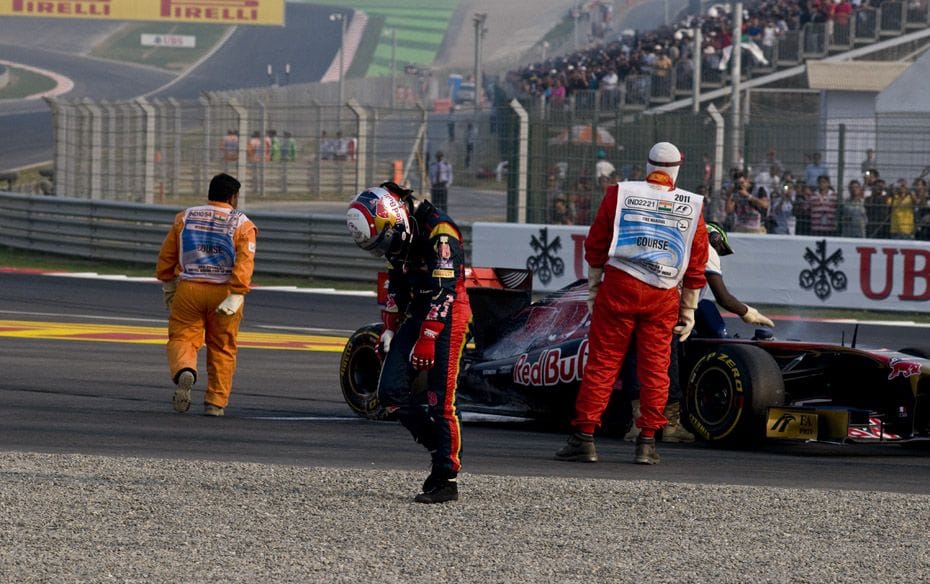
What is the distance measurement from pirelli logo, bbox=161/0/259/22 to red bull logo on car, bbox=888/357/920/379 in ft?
240

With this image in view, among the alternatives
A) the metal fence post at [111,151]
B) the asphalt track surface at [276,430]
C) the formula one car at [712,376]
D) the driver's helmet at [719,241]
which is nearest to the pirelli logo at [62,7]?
the metal fence post at [111,151]

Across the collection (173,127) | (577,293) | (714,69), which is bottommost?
(577,293)

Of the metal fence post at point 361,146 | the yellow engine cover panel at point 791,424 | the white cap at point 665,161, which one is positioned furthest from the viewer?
the metal fence post at point 361,146

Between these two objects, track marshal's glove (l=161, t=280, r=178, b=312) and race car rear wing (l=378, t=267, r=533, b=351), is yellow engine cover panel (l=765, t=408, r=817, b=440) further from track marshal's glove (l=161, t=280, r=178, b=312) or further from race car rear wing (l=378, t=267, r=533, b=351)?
track marshal's glove (l=161, t=280, r=178, b=312)

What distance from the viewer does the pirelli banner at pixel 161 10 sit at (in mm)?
75688

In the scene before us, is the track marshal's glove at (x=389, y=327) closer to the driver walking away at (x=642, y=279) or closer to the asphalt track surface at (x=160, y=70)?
the driver walking away at (x=642, y=279)

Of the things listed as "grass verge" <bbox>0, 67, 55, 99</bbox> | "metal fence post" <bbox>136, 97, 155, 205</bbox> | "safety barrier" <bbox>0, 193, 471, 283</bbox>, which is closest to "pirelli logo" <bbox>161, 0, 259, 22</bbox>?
"grass verge" <bbox>0, 67, 55, 99</bbox>

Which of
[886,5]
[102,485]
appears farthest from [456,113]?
[886,5]

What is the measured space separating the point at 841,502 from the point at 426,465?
2074 millimetres

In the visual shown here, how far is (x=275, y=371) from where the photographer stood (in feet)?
39.8

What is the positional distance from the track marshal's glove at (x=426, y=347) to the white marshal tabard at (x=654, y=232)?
54.6 inches

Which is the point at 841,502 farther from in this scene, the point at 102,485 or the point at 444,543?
the point at 102,485

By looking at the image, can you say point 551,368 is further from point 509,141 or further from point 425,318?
point 509,141

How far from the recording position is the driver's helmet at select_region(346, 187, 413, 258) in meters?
6.75
